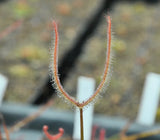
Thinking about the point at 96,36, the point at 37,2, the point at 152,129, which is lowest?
the point at 152,129

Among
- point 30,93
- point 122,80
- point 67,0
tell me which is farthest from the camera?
point 67,0

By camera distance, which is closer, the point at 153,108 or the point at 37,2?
the point at 153,108

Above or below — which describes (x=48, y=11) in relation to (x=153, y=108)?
above

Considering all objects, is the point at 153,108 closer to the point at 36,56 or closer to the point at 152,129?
the point at 152,129

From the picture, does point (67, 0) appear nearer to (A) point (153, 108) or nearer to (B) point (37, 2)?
(B) point (37, 2)

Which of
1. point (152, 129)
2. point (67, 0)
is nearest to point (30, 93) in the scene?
point (152, 129)

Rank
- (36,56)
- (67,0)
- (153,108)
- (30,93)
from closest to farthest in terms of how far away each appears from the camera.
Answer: (153,108)
(30,93)
(36,56)
(67,0)

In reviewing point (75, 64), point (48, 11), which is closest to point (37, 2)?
point (48, 11)
